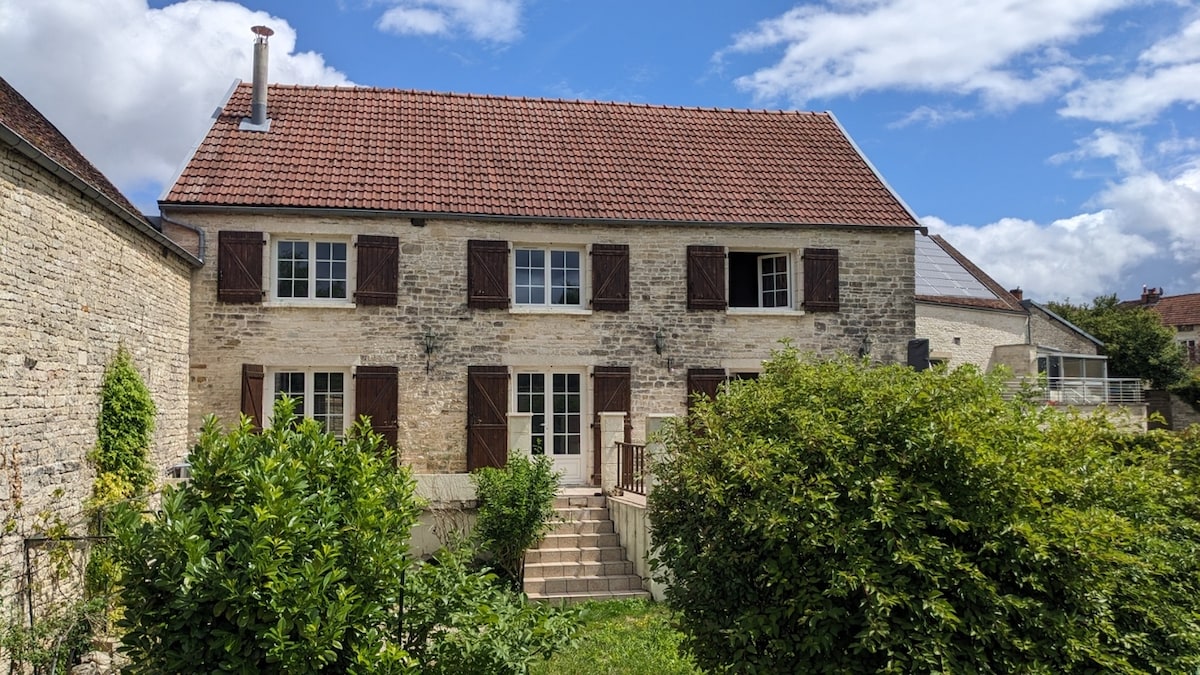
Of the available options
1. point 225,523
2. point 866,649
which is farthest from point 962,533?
point 225,523

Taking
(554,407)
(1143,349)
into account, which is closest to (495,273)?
(554,407)

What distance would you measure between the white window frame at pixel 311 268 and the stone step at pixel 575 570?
5080mm

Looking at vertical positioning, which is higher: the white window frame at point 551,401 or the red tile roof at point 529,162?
the red tile roof at point 529,162

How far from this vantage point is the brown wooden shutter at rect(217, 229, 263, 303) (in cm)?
1253

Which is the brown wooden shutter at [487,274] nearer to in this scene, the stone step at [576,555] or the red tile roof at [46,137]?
the stone step at [576,555]

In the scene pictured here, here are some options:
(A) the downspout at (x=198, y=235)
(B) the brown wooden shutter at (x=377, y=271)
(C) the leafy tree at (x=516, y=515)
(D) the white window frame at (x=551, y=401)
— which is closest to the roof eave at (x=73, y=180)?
(A) the downspout at (x=198, y=235)

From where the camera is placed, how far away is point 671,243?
13.9 meters

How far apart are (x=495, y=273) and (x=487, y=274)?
0.42ft

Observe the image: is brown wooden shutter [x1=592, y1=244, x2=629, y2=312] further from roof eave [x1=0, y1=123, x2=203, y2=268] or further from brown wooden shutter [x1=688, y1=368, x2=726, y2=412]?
roof eave [x1=0, y1=123, x2=203, y2=268]

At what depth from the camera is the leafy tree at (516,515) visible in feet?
34.1

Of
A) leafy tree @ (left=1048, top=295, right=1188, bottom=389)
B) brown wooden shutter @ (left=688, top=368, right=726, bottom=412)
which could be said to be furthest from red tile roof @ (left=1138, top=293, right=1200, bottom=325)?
brown wooden shutter @ (left=688, top=368, right=726, bottom=412)

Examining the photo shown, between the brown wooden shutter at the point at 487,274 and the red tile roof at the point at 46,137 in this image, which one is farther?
the brown wooden shutter at the point at 487,274

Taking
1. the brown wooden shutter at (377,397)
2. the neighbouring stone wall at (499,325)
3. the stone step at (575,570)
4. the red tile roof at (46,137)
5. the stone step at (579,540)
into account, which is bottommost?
the stone step at (575,570)

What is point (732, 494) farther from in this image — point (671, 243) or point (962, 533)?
point (671, 243)
